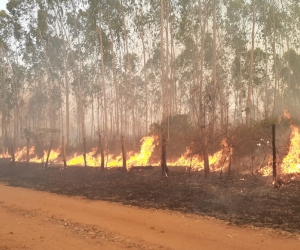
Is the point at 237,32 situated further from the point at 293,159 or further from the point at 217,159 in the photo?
the point at 293,159

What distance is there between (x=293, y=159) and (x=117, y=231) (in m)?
8.41

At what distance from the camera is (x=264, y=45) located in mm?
30469

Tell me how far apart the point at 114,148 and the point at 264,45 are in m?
16.7

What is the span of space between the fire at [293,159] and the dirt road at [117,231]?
18.0ft

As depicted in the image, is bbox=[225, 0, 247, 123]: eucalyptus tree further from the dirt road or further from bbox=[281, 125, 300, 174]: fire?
the dirt road

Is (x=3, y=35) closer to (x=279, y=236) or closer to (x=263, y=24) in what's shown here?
(x=263, y=24)

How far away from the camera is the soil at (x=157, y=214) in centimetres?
732

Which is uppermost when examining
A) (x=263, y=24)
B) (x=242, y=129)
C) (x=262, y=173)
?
(x=263, y=24)

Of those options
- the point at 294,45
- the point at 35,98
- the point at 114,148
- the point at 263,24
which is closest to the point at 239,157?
the point at 114,148

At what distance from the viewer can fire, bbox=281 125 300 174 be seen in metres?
12.9

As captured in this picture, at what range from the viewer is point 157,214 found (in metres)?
10.0

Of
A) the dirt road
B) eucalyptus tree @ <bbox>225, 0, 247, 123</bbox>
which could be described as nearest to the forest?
eucalyptus tree @ <bbox>225, 0, 247, 123</bbox>

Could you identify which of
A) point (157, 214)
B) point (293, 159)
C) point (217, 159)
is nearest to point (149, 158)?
point (217, 159)

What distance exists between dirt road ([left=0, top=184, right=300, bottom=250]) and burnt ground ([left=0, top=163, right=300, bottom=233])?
0.76 meters
